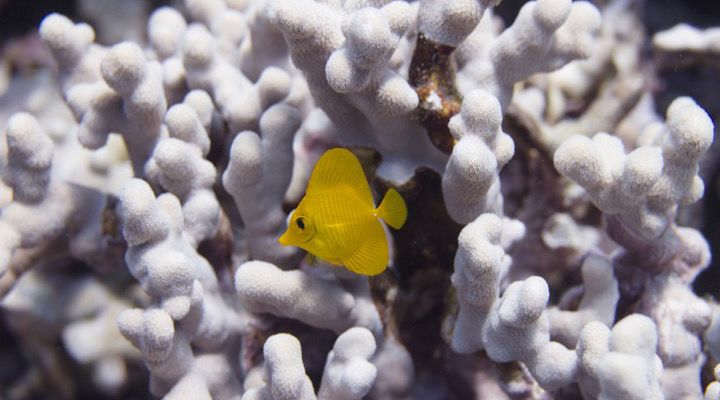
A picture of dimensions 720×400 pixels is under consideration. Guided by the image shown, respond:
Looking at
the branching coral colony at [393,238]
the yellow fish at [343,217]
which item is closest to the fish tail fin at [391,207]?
the yellow fish at [343,217]

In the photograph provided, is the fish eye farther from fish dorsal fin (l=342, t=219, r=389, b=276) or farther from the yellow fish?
fish dorsal fin (l=342, t=219, r=389, b=276)

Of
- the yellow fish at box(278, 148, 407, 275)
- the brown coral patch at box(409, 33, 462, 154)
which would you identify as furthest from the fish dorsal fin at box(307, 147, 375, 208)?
the brown coral patch at box(409, 33, 462, 154)

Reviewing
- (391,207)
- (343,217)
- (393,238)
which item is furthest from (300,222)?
(393,238)

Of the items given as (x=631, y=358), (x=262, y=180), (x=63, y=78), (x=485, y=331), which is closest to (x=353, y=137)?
(x=262, y=180)

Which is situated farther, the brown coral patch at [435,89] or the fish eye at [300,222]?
the brown coral patch at [435,89]

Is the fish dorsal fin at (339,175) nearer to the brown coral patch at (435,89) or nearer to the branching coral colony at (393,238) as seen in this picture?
the branching coral colony at (393,238)

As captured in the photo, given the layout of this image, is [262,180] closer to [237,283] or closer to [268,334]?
[237,283]

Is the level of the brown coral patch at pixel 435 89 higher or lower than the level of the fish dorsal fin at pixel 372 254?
higher
